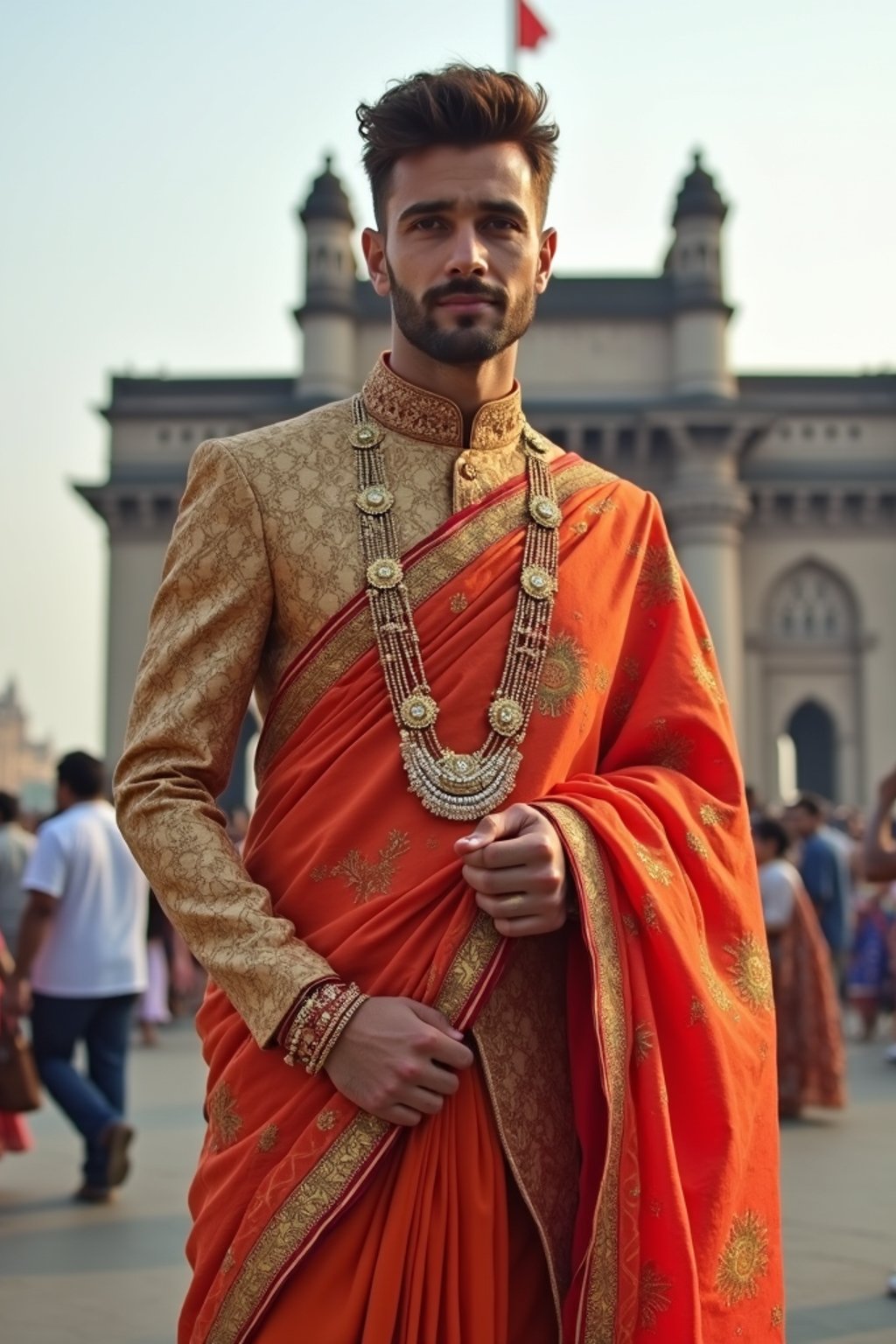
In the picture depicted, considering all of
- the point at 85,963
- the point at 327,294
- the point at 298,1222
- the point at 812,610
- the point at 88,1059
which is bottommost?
the point at 88,1059

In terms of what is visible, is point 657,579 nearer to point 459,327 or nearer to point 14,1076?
point 459,327

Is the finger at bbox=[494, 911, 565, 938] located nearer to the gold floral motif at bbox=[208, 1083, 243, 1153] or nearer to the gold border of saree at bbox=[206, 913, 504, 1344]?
the gold border of saree at bbox=[206, 913, 504, 1344]

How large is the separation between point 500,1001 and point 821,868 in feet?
29.8

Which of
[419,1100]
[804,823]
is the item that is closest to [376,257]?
[419,1100]

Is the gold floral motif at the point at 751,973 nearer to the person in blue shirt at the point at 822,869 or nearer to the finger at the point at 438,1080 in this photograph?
the finger at the point at 438,1080

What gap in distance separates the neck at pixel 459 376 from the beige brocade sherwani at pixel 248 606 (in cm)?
1

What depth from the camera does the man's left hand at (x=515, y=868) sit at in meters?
1.74

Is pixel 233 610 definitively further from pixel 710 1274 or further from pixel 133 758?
pixel 710 1274

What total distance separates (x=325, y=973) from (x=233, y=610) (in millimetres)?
475

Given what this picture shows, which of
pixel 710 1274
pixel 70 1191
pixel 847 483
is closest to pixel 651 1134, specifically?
pixel 710 1274

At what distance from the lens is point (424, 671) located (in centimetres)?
193

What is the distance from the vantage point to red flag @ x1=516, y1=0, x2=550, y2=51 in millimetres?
24656

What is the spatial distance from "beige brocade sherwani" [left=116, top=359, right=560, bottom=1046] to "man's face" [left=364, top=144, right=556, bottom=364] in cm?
14

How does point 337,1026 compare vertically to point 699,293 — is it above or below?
below
